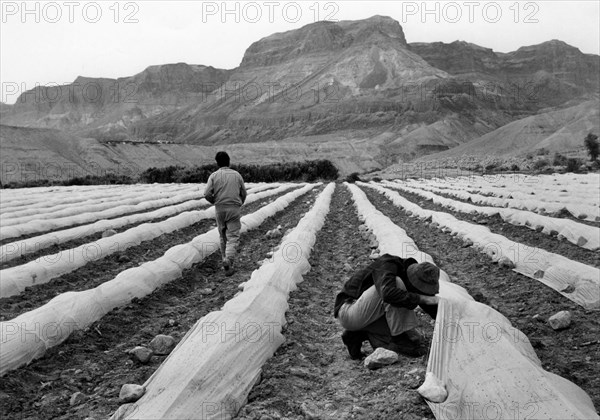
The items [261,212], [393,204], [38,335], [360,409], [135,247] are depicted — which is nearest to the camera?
[360,409]

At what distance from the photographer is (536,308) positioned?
17.8 ft

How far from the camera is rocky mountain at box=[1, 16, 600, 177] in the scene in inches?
3866

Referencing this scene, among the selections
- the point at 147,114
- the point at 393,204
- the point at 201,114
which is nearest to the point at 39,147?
the point at 393,204

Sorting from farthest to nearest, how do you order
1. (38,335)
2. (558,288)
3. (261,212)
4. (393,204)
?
(393,204) < (261,212) < (558,288) < (38,335)

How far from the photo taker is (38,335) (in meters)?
4.55

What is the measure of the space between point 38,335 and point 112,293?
48.2 inches

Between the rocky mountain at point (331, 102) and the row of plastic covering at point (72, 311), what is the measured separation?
65.5 metres

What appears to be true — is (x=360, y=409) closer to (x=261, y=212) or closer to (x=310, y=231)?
(x=310, y=231)

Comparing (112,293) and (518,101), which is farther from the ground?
(518,101)

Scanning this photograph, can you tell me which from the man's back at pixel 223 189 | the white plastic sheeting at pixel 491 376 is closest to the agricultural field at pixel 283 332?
the white plastic sheeting at pixel 491 376

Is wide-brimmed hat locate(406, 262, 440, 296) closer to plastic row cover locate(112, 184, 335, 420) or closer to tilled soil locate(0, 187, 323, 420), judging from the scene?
plastic row cover locate(112, 184, 335, 420)

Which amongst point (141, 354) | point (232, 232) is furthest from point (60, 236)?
point (141, 354)

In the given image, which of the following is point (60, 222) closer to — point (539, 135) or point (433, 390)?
point (433, 390)

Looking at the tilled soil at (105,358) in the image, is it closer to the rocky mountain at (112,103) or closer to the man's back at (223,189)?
the man's back at (223,189)
